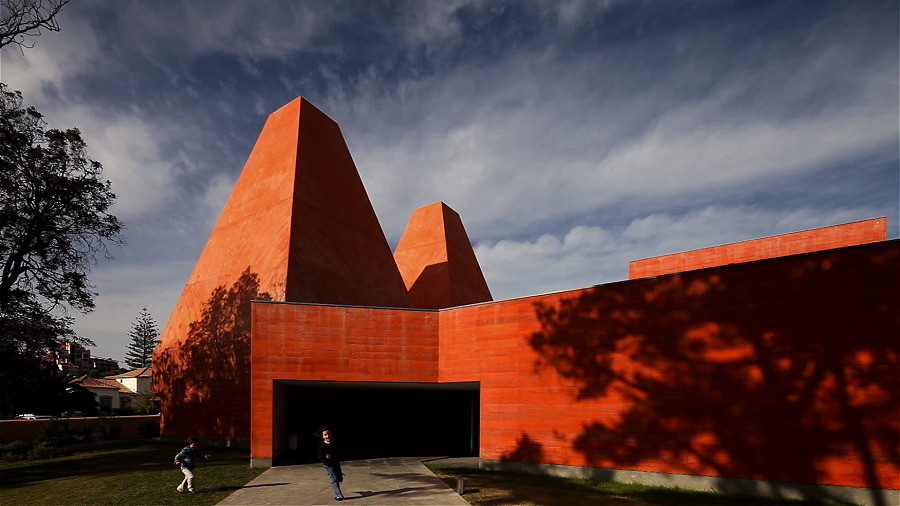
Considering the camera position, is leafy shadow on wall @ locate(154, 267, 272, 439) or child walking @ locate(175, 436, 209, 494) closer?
child walking @ locate(175, 436, 209, 494)

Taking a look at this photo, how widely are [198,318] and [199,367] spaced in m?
2.24

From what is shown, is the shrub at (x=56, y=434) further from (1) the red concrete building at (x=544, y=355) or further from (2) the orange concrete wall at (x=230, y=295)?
(1) the red concrete building at (x=544, y=355)

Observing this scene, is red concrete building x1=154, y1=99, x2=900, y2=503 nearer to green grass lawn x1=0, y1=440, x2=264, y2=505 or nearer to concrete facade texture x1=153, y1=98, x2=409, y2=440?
concrete facade texture x1=153, y1=98, x2=409, y2=440

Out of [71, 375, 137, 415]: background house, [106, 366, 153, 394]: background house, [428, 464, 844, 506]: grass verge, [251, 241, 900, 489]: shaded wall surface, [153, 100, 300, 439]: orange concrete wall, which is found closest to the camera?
[251, 241, 900, 489]: shaded wall surface

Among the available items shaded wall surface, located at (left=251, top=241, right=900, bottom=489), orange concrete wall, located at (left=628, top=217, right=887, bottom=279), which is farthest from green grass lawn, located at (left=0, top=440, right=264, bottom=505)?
orange concrete wall, located at (left=628, top=217, right=887, bottom=279)

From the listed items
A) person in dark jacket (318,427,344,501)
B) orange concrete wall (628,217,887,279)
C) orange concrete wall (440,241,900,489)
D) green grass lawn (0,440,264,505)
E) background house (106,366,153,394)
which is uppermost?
orange concrete wall (628,217,887,279)

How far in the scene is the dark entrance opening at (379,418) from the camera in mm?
17062

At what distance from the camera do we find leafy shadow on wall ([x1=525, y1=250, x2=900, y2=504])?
8906 mm

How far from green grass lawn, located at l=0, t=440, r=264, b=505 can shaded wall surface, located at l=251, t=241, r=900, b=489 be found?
2.20m

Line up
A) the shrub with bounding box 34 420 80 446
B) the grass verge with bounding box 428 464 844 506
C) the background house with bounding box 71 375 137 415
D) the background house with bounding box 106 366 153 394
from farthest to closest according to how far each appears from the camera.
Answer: the background house with bounding box 106 366 153 394 → the background house with bounding box 71 375 137 415 → the shrub with bounding box 34 420 80 446 → the grass verge with bounding box 428 464 844 506

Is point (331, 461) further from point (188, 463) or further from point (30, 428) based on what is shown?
point (30, 428)

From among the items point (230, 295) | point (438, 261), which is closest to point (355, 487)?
point (230, 295)

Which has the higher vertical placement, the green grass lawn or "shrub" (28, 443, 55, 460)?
the green grass lawn

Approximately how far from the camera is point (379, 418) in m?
21.5
